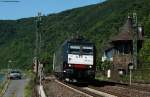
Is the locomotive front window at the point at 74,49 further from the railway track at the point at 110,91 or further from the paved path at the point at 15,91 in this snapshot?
the paved path at the point at 15,91

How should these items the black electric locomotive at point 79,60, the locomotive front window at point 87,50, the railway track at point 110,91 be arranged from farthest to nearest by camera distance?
the locomotive front window at point 87,50, the black electric locomotive at point 79,60, the railway track at point 110,91

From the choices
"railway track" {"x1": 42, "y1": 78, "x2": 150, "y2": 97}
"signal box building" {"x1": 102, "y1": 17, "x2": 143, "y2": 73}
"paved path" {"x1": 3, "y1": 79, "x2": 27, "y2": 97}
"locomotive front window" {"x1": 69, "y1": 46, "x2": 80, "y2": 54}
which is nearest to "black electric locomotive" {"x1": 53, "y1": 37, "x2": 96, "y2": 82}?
"locomotive front window" {"x1": 69, "y1": 46, "x2": 80, "y2": 54}

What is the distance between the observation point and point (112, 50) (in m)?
97.9

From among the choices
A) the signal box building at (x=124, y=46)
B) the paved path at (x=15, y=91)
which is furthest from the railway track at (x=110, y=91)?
the signal box building at (x=124, y=46)

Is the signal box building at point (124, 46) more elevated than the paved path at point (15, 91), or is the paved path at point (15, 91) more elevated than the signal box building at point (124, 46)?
the signal box building at point (124, 46)

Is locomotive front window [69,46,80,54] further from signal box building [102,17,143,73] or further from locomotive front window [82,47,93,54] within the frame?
signal box building [102,17,143,73]

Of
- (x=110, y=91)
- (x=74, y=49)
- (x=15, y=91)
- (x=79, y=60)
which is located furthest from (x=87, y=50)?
(x=110, y=91)

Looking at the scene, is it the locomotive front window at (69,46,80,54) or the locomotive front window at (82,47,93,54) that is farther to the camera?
the locomotive front window at (69,46,80,54)

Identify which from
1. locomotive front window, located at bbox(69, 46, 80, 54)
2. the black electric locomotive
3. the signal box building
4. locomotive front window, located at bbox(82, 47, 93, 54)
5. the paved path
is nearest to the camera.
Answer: the paved path

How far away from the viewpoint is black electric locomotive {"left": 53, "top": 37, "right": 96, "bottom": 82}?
4691cm

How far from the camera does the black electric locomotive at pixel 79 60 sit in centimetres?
4691

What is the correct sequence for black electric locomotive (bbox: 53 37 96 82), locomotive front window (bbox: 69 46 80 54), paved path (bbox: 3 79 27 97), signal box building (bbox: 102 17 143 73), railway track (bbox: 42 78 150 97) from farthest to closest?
signal box building (bbox: 102 17 143 73) → locomotive front window (bbox: 69 46 80 54) → black electric locomotive (bbox: 53 37 96 82) → paved path (bbox: 3 79 27 97) → railway track (bbox: 42 78 150 97)

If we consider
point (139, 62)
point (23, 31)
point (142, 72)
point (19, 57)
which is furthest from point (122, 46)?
point (23, 31)

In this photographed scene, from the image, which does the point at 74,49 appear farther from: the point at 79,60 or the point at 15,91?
the point at 15,91
